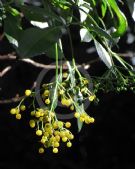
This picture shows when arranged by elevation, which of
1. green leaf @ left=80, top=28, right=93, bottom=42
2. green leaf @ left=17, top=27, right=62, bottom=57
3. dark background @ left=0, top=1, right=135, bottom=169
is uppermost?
green leaf @ left=17, top=27, right=62, bottom=57

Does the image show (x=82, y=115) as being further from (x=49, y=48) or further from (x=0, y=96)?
(x=0, y=96)

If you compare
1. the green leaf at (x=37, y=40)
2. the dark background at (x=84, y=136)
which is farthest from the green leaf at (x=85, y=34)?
the dark background at (x=84, y=136)

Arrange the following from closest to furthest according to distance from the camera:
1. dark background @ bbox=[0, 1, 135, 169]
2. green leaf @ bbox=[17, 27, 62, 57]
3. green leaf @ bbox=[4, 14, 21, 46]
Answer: green leaf @ bbox=[17, 27, 62, 57]
green leaf @ bbox=[4, 14, 21, 46]
dark background @ bbox=[0, 1, 135, 169]

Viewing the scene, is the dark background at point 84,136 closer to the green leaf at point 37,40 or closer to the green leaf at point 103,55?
the green leaf at point 103,55

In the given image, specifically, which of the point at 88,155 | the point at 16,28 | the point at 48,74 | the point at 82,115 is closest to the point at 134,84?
the point at 82,115

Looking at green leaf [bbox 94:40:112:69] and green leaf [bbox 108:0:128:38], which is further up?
green leaf [bbox 108:0:128:38]

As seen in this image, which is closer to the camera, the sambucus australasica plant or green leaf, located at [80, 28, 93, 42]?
the sambucus australasica plant

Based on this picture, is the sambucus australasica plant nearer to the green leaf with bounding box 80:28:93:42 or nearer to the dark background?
the green leaf with bounding box 80:28:93:42

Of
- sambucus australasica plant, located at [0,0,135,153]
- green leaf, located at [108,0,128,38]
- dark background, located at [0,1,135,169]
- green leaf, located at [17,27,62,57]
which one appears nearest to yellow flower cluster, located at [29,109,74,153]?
sambucus australasica plant, located at [0,0,135,153]
